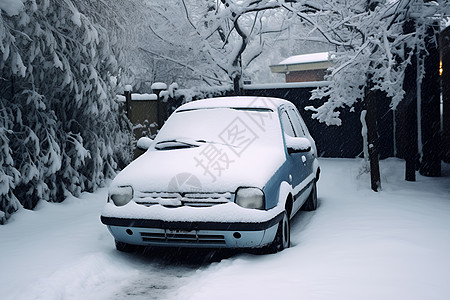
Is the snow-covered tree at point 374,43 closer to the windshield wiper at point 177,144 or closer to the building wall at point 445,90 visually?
the building wall at point 445,90

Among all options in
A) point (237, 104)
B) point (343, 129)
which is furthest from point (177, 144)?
point (343, 129)

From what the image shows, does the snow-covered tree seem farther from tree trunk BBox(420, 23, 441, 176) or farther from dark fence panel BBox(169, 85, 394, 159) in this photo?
dark fence panel BBox(169, 85, 394, 159)

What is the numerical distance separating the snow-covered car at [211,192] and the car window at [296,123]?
98cm

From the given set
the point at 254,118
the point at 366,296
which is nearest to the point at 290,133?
the point at 254,118

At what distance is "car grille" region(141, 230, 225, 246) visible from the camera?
14.2 ft

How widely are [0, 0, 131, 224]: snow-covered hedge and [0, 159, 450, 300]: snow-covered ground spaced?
0.72 metres

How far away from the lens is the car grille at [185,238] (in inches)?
170

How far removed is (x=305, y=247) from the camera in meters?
4.69

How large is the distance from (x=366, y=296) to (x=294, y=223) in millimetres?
2895

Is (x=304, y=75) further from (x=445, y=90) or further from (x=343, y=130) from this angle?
(x=445, y=90)

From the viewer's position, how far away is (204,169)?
14.9 ft

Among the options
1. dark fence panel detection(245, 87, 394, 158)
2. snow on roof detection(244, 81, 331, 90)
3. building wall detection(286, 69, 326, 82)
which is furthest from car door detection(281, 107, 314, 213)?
building wall detection(286, 69, 326, 82)

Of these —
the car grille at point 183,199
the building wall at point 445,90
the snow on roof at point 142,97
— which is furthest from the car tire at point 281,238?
the snow on roof at point 142,97

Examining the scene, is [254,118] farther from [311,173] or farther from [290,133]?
[311,173]
